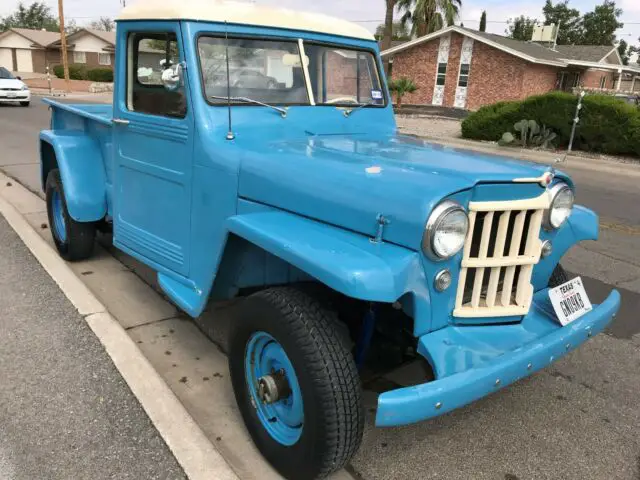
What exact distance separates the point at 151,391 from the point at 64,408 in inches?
16.7

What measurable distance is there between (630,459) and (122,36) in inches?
142

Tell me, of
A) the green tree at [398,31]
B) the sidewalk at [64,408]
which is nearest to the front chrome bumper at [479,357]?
the sidewalk at [64,408]

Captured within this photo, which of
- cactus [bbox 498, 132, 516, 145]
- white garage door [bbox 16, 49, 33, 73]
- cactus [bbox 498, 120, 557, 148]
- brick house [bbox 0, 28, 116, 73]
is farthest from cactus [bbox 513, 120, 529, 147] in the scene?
white garage door [bbox 16, 49, 33, 73]

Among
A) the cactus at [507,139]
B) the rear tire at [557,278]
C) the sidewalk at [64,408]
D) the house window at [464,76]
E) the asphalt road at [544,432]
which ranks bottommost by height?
the sidewalk at [64,408]

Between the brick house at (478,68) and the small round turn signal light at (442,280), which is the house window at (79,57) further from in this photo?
the small round turn signal light at (442,280)

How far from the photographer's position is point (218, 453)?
2.44 metres

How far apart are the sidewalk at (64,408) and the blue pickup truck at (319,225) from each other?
1.73 feet

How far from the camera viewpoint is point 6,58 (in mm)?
55062

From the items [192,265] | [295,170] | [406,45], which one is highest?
[406,45]

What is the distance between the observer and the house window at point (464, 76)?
27875 millimetres

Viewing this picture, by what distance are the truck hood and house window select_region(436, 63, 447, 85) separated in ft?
90.6

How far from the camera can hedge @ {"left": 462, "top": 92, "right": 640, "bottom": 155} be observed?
13.7m

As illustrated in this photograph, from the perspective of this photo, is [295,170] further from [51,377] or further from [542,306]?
[51,377]

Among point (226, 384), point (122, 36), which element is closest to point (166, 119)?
point (122, 36)
